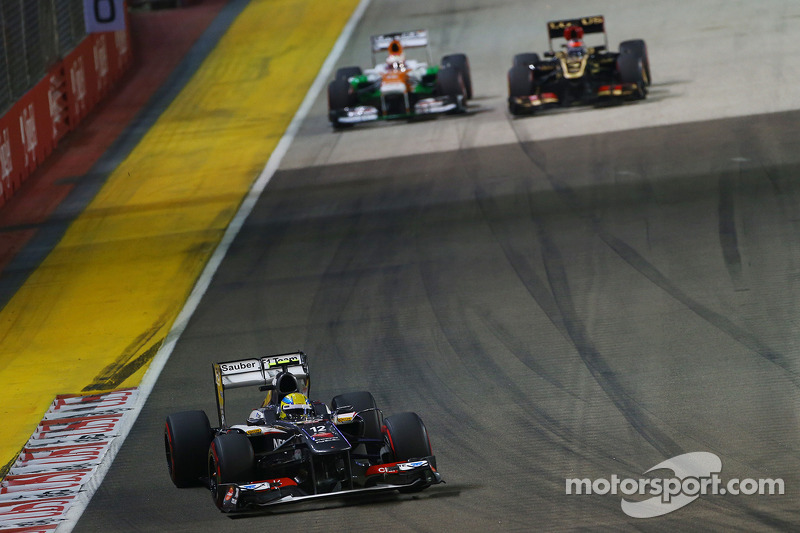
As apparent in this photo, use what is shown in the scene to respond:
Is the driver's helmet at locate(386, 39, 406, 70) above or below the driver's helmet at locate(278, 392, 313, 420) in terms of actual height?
above

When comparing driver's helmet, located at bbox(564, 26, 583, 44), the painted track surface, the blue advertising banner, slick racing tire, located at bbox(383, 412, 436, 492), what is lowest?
the painted track surface

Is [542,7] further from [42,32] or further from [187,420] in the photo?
[187,420]

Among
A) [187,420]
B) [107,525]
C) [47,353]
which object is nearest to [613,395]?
[187,420]

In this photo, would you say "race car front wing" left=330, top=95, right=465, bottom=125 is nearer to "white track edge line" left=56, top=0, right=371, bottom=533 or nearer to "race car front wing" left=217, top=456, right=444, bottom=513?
"white track edge line" left=56, top=0, right=371, bottom=533

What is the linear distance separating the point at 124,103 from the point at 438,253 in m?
13.9

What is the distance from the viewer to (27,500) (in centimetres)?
1127

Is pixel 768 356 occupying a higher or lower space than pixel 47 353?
higher

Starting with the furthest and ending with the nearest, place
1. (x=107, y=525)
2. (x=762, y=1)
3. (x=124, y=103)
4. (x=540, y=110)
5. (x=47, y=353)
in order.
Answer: (x=762, y=1), (x=124, y=103), (x=540, y=110), (x=47, y=353), (x=107, y=525)

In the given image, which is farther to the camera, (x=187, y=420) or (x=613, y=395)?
(x=613, y=395)

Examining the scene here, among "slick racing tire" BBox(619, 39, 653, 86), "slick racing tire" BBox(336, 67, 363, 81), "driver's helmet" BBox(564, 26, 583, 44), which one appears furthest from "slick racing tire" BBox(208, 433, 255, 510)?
"slick racing tire" BBox(336, 67, 363, 81)

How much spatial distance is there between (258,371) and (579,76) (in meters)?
13.9

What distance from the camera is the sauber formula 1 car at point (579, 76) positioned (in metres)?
23.5

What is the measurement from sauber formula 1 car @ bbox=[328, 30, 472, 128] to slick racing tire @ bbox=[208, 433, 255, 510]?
14.8 meters

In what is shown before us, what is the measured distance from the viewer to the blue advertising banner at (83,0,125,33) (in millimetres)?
23484
